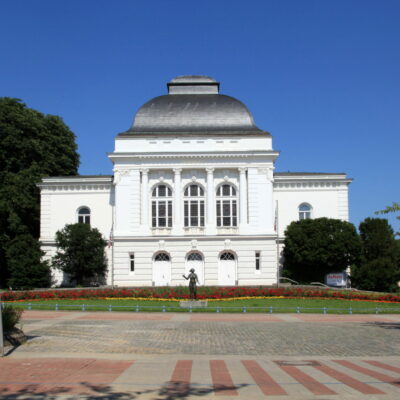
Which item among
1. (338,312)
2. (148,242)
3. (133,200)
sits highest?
(133,200)

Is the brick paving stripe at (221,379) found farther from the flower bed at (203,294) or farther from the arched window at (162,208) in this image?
the arched window at (162,208)

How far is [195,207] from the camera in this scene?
5228 centimetres

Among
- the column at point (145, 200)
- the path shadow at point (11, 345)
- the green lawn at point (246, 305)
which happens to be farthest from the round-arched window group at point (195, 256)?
the path shadow at point (11, 345)

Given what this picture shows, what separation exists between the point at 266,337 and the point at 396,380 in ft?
28.2

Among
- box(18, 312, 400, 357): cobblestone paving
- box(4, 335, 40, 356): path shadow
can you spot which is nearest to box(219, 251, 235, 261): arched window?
box(18, 312, 400, 357): cobblestone paving

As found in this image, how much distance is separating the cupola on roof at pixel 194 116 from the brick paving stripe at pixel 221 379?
1522 inches

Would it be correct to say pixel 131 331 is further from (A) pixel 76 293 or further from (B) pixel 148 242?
(B) pixel 148 242

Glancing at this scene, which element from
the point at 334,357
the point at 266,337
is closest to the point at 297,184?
the point at 266,337

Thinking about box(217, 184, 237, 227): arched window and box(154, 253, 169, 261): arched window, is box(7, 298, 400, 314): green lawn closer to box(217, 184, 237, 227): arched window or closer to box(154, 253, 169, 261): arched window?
box(154, 253, 169, 261): arched window

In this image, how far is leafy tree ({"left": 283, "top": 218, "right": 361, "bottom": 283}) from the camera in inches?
1906

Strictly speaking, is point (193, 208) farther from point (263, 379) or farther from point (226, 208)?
point (263, 379)

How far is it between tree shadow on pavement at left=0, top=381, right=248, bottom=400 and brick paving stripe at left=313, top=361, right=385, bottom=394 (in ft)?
8.11

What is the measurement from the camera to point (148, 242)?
169ft

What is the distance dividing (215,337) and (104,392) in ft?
33.1
